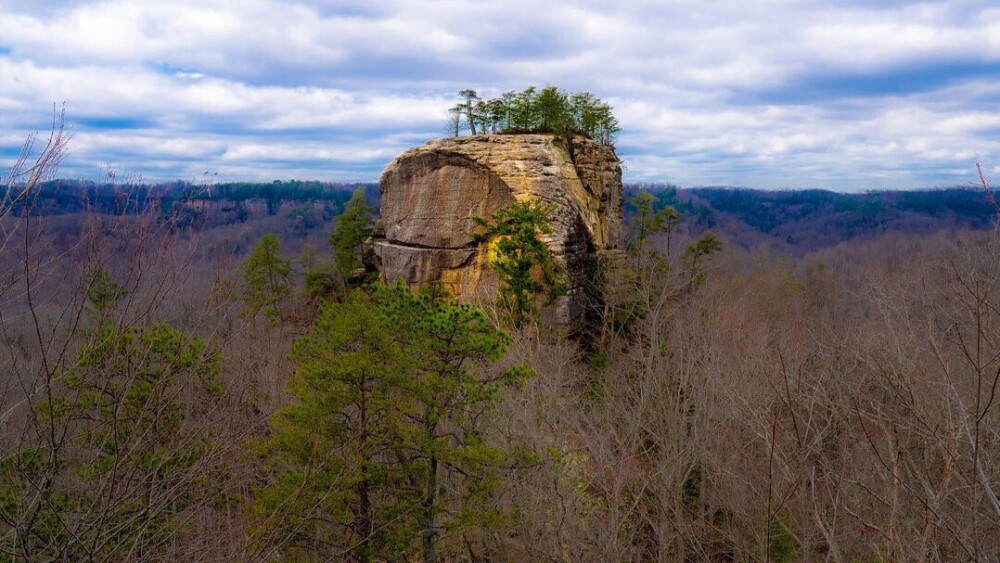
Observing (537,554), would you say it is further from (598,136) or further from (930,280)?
(598,136)

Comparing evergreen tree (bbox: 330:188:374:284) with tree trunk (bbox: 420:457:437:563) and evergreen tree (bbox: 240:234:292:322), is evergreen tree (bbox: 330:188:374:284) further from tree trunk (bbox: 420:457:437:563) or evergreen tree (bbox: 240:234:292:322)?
tree trunk (bbox: 420:457:437:563)

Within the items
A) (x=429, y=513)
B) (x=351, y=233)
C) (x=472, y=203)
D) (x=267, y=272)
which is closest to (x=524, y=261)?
(x=472, y=203)

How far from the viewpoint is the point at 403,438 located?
9758 millimetres

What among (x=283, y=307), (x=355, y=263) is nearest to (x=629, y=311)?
(x=355, y=263)

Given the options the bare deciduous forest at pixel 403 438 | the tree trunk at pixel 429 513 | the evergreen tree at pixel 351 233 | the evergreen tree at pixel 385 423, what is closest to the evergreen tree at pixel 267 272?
the evergreen tree at pixel 351 233

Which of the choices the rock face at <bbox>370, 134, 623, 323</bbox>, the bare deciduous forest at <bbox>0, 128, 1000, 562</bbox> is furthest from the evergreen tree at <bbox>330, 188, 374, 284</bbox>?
the bare deciduous forest at <bbox>0, 128, 1000, 562</bbox>

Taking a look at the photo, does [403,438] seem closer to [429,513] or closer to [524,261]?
[429,513]

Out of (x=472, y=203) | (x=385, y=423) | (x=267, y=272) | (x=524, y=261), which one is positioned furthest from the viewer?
(x=267, y=272)

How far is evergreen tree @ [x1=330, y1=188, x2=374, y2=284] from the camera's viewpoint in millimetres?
31938

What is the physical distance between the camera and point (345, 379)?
375 inches

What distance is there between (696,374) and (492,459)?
7.74m

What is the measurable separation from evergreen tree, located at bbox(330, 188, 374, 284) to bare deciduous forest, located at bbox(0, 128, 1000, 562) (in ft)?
49.7

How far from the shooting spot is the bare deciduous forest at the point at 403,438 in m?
4.72

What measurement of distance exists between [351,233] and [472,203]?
11.8m
